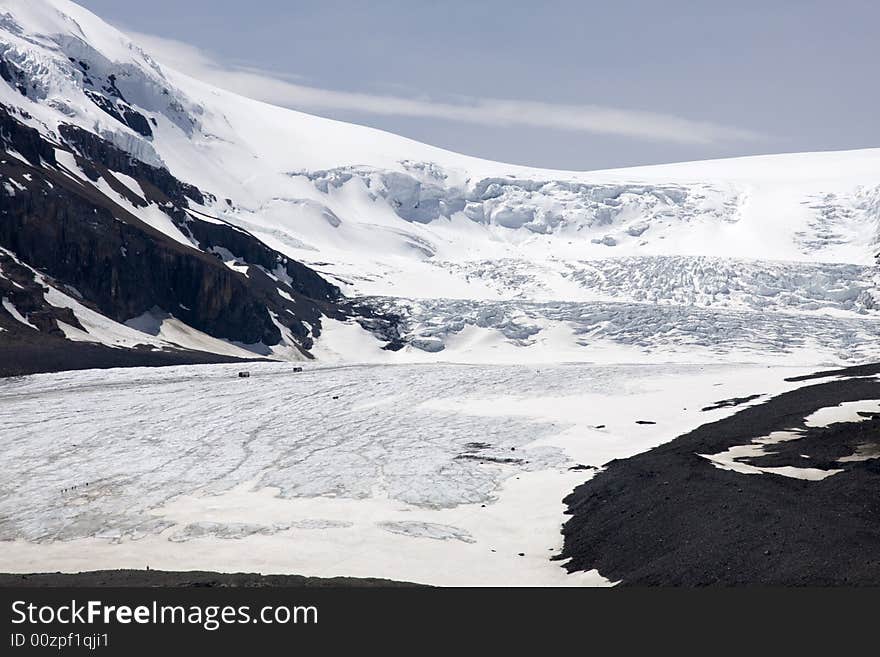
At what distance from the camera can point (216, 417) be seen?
136 ft

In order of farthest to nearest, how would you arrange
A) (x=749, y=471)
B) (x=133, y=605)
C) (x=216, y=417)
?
(x=216, y=417)
(x=749, y=471)
(x=133, y=605)

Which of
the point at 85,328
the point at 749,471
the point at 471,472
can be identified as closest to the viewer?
the point at 749,471

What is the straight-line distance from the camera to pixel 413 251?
596 feet

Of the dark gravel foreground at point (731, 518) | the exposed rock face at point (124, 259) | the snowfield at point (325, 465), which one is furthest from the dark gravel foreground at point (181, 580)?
the exposed rock face at point (124, 259)

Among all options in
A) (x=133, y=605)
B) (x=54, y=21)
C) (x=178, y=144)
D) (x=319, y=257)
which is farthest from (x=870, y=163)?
(x=133, y=605)

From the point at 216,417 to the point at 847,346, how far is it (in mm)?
74991

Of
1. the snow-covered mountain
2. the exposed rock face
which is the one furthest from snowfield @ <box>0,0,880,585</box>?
the exposed rock face

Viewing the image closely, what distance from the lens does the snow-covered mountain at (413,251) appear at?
A: 99.2 meters

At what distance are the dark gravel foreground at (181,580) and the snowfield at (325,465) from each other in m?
1.51

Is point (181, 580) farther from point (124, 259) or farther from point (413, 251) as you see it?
point (413, 251)

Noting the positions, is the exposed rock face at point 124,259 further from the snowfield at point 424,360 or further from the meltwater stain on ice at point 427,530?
the meltwater stain on ice at point 427,530

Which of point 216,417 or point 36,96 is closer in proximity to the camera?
point 216,417

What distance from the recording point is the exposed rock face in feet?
309

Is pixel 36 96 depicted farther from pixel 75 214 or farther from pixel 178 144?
pixel 75 214
